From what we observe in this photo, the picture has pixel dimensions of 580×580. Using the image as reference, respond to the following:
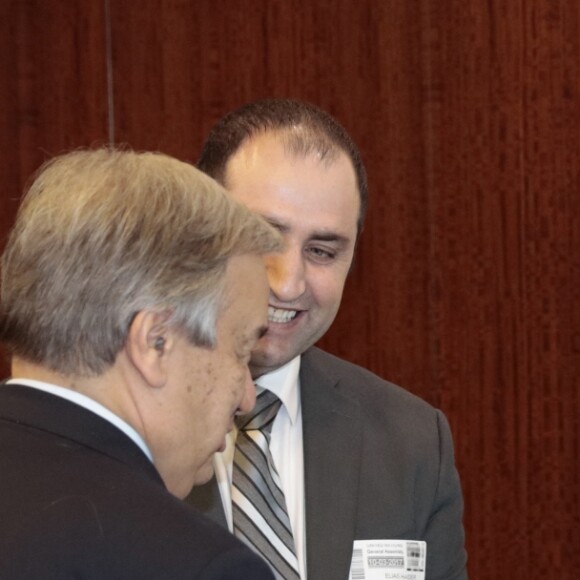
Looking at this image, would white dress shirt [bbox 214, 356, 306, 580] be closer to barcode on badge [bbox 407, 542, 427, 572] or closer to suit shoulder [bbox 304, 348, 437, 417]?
suit shoulder [bbox 304, 348, 437, 417]

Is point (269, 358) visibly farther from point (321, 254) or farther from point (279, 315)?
point (321, 254)

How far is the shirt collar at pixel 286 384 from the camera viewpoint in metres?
2.29

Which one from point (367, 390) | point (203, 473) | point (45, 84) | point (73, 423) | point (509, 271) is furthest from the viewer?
point (45, 84)

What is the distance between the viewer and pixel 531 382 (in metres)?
3.42

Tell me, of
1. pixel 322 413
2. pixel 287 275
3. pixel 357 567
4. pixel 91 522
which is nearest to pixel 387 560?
pixel 357 567

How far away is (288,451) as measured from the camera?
229cm

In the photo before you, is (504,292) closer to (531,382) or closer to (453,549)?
(531,382)

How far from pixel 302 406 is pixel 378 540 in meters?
0.30

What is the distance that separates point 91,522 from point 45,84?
2.51 meters

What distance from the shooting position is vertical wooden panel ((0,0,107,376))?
354 cm

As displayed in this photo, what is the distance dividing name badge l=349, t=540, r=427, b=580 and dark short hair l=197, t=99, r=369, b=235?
0.62 meters

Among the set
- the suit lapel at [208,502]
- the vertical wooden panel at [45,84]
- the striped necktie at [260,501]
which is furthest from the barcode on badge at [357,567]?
the vertical wooden panel at [45,84]

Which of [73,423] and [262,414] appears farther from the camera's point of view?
[262,414]

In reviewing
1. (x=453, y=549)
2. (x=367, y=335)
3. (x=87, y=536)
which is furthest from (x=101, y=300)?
(x=367, y=335)
